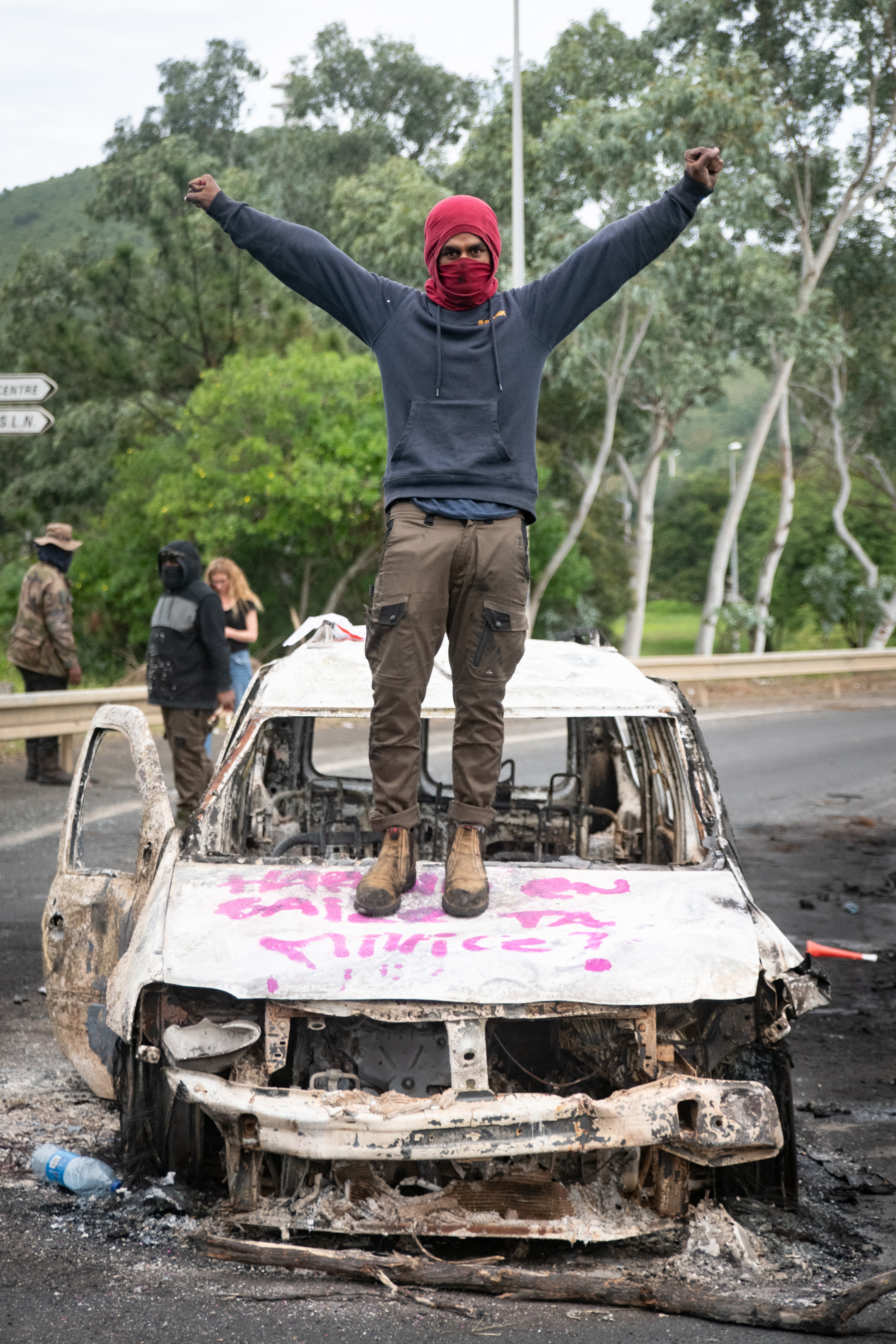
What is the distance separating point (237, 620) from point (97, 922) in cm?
694

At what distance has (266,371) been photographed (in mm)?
22266

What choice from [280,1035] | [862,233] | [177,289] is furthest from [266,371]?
[280,1035]

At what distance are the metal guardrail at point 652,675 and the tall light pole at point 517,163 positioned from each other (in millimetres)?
6278

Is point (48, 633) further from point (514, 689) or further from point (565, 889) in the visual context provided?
point (565, 889)

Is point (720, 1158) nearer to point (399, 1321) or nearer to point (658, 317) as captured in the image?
point (399, 1321)

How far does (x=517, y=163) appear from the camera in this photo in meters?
20.5

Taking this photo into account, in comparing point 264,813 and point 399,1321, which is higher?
point 264,813

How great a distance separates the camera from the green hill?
129 ft

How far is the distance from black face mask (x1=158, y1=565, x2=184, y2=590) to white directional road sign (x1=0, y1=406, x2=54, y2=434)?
69.2 inches

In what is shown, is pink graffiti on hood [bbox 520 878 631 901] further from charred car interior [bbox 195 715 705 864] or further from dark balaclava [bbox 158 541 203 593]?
dark balaclava [bbox 158 541 203 593]

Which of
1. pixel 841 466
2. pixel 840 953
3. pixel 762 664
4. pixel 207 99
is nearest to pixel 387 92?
pixel 207 99

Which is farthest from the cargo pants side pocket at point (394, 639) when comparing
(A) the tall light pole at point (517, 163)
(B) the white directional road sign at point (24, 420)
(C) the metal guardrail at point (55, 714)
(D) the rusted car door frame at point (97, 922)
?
(A) the tall light pole at point (517, 163)

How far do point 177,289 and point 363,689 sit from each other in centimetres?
2582

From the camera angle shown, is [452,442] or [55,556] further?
[55,556]
